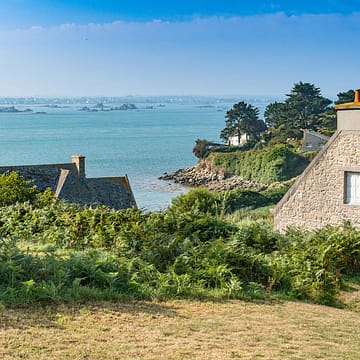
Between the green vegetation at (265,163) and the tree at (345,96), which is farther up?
the tree at (345,96)

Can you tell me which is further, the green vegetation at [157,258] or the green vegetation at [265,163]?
the green vegetation at [265,163]

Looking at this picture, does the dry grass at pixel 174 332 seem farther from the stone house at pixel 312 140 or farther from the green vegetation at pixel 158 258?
the stone house at pixel 312 140

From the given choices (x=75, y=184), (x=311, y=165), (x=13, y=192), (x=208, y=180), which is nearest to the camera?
(x=13, y=192)

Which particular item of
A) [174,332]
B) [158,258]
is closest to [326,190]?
[158,258]

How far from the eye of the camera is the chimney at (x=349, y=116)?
17.6m

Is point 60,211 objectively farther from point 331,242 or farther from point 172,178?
point 172,178

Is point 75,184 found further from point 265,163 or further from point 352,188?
point 265,163

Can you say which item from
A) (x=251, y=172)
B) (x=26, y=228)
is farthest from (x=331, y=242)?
(x=251, y=172)

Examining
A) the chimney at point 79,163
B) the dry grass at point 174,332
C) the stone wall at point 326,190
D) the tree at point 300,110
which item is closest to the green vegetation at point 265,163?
the tree at point 300,110

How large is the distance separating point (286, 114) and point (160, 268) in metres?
86.3

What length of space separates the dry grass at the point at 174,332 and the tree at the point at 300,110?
3301 inches

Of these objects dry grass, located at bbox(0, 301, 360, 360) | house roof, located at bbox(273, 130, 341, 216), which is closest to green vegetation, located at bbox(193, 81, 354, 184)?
house roof, located at bbox(273, 130, 341, 216)

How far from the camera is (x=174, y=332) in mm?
6715

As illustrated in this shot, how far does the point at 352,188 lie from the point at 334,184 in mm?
560
